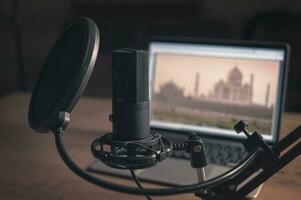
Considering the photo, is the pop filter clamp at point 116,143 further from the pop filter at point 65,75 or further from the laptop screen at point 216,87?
the laptop screen at point 216,87

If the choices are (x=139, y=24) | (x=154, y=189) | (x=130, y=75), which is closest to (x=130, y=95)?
(x=130, y=75)

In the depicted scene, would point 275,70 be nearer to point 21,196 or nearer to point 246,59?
point 246,59

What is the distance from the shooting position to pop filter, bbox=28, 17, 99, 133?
0.63m

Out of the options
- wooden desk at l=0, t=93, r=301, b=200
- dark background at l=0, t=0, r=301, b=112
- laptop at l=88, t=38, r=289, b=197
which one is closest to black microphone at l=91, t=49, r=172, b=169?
wooden desk at l=0, t=93, r=301, b=200

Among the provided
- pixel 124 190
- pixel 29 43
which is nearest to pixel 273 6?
pixel 29 43

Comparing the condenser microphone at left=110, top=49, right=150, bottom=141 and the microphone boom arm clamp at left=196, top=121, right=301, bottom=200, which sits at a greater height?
the condenser microphone at left=110, top=49, right=150, bottom=141

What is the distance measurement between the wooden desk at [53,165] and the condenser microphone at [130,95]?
0.76ft

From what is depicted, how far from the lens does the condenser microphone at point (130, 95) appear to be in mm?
653

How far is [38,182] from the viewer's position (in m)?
0.93

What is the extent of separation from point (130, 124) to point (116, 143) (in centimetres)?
4

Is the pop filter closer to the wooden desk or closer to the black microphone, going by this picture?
the black microphone

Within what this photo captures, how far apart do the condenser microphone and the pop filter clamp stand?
0.01m

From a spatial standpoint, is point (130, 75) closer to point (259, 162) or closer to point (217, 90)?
point (259, 162)

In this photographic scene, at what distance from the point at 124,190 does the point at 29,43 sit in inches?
112
